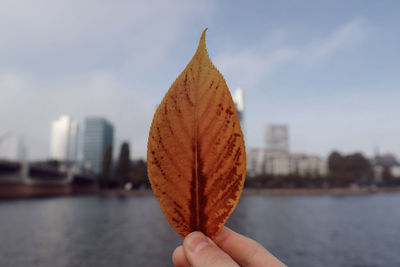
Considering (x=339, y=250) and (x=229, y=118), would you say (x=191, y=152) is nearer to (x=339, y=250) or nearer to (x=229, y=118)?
(x=229, y=118)

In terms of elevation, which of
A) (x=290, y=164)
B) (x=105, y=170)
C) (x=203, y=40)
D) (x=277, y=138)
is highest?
(x=277, y=138)

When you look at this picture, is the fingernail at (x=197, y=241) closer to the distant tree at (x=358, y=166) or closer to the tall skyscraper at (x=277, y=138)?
the distant tree at (x=358, y=166)

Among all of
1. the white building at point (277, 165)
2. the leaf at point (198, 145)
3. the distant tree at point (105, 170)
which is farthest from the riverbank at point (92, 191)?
the leaf at point (198, 145)

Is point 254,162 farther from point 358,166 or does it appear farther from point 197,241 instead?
point 197,241

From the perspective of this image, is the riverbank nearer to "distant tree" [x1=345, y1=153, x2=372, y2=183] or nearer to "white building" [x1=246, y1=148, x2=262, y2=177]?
"distant tree" [x1=345, y1=153, x2=372, y2=183]

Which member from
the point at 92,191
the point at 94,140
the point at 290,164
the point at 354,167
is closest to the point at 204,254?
the point at 92,191

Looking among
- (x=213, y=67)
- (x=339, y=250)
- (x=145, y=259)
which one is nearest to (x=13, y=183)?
(x=145, y=259)
